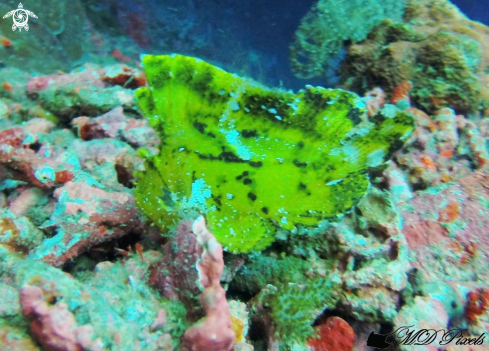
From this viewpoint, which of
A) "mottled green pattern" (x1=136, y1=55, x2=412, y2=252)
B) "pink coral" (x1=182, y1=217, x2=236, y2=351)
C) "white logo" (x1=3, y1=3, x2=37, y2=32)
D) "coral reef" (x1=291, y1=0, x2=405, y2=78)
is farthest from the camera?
"white logo" (x1=3, y1=3, x2=37, y2=32)

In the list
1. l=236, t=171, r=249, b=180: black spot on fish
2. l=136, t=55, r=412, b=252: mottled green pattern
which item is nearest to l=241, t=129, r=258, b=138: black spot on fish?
l=136, t=55, r=412, b=252: mottled green pattern

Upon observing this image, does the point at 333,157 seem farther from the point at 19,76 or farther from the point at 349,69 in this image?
the point at 19,76

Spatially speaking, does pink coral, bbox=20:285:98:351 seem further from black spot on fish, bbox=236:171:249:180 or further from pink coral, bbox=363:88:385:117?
pink coral, bbox=363:88:385:117

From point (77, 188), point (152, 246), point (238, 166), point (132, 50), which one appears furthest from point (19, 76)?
point (238, 166)

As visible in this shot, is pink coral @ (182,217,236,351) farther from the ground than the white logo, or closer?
farther from the ground

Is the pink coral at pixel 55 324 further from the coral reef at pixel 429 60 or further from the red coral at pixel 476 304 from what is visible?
the coral reef at pixel 429 60

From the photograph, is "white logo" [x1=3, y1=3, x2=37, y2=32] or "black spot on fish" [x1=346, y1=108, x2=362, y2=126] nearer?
"black spot on fish" [x1=346, y1=108, x2=362, y2=126]

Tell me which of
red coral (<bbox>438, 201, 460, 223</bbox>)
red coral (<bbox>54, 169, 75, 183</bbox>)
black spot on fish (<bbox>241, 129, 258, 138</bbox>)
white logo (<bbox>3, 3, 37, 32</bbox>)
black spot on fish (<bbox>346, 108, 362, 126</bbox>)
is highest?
black spot on fish (<bbox>346, 108, 362, 126</bbox>)
